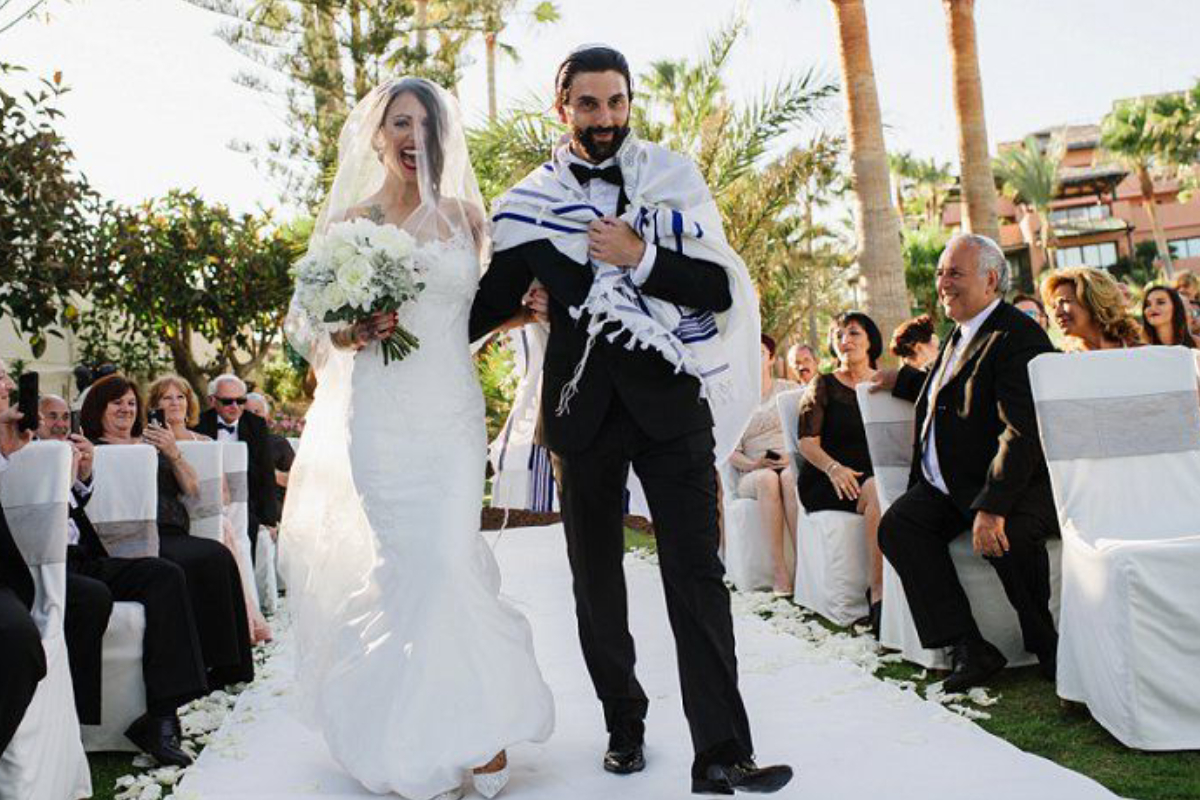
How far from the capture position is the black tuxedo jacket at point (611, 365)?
4.01 metres

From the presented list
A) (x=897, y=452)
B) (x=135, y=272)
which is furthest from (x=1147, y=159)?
(x=897, y=452)

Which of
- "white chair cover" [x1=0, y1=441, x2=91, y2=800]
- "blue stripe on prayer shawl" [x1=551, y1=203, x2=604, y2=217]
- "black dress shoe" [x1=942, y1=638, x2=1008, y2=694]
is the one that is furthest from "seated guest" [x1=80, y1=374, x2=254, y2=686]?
"black dress shoe" [x1=942, y1=638, x2=1008, y2=694]

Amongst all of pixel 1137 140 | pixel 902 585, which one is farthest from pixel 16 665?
pixel 1137 140

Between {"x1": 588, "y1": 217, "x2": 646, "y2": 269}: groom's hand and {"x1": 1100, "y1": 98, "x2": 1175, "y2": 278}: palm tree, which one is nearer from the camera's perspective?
{"x1": 588, "y1": 217, "x2": 646, "y2": 269}: groom's hand

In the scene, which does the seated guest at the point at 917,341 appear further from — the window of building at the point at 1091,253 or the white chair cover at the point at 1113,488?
the window of building at the point at 1091,253

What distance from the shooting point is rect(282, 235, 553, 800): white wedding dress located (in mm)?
4086

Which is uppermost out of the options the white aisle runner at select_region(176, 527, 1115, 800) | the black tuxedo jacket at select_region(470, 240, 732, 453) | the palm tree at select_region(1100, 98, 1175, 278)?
the palm tree at select_region(1100, 98, 1175, 278)

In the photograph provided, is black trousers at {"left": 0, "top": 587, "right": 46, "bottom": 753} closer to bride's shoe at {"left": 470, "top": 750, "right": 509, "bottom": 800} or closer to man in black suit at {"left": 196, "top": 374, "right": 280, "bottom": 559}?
bride's shoe at {"left": 470, "top": 750, "right": 509, "bottom": 800}

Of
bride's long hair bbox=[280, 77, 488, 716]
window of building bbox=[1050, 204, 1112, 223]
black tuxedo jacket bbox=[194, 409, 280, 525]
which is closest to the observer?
bride's long hair bbox=[280, 77, 488, 716]

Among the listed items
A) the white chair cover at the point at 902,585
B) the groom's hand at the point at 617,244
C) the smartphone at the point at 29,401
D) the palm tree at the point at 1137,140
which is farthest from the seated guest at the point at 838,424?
the palm tree at the point at 1137,140

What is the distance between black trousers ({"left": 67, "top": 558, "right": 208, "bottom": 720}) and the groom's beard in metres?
2.31

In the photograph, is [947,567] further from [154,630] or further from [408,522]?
[154,630]

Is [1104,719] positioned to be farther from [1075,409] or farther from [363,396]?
[363,396]

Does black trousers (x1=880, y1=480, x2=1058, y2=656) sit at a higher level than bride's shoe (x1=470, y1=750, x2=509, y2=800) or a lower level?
higher
